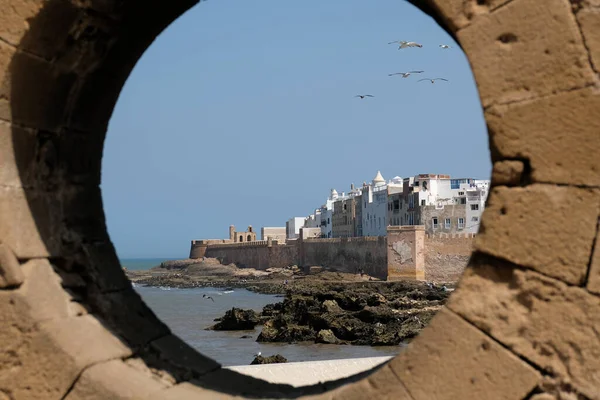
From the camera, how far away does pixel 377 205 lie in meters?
65.7

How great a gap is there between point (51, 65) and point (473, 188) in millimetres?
56969

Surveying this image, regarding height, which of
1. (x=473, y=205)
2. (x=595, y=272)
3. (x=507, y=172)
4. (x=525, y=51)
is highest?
(x=473, y=205)

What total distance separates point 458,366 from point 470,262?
329mm

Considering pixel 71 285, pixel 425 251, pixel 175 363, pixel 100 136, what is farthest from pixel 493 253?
pixel 425 251

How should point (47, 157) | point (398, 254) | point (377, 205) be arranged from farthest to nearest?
point (377, 205) < point (398, 254) < point (47, 157)

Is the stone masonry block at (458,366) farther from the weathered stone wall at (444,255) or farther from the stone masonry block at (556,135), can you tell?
the weathered stone wall at (444,255)

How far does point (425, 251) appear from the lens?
52062 millimetres

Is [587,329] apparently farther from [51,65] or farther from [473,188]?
[473,188]

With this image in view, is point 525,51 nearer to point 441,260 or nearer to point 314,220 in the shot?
point 441,260

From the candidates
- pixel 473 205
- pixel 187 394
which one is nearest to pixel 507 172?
pixel 187 394

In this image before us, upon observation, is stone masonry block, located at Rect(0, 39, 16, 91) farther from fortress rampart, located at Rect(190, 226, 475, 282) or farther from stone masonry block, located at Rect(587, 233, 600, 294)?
fortress rampart, located at Rect(190, 226, 475, 282)

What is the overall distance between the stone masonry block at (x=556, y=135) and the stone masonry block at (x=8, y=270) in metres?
1.78

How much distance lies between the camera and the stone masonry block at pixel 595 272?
235 cm

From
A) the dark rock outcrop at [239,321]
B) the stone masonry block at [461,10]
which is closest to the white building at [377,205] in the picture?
the dark rock outcrop at [239,321]
